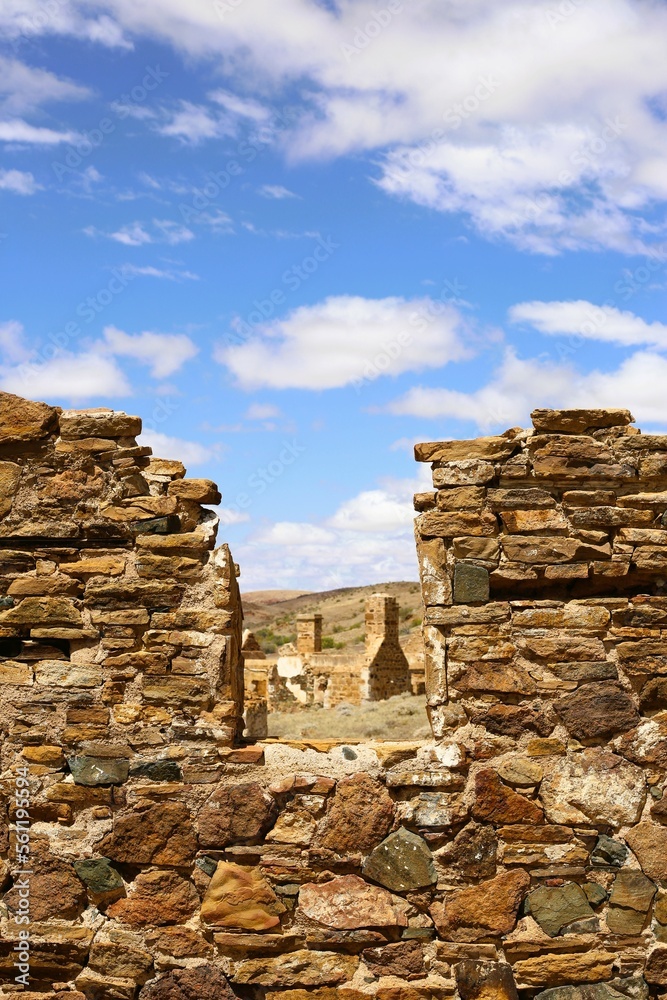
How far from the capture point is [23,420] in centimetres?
439

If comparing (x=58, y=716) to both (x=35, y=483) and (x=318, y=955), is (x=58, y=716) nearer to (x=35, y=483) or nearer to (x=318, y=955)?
(x=35, y=483)

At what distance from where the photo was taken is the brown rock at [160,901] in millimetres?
4078

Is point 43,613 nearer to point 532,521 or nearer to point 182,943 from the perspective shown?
point 182,943

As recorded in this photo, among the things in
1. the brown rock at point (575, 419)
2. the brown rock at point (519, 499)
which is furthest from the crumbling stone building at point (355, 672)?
the brown rock at point (575, 419)

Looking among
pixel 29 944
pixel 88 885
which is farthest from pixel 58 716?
pixel 29 944

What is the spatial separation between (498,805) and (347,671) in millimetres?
15448

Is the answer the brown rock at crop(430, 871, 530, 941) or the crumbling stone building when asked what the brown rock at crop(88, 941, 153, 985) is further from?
the crumbling stone building

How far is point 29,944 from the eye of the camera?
4156mm

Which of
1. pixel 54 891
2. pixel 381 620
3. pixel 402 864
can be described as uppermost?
pixel 381 620

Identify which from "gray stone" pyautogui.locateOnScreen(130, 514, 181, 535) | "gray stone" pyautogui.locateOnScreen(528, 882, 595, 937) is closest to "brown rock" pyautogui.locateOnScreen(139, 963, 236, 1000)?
"gray stone" pyautogui.locateOnScreen(528, 882, 595, 937)

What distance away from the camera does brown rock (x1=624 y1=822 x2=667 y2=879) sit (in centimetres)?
399

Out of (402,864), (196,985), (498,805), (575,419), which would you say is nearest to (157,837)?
(196,985)

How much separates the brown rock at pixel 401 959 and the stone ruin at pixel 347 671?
14.1 meters

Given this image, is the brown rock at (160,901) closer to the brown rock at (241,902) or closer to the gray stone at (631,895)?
the brown rock at (241,902)
